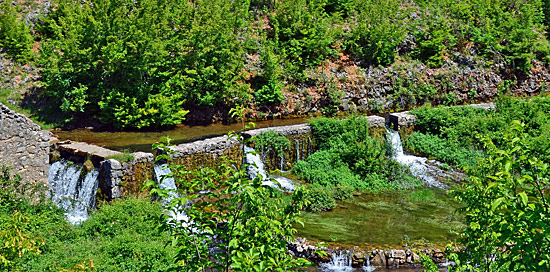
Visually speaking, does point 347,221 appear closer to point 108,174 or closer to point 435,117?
point 108,174

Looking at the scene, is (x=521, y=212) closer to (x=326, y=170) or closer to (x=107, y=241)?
(x=107, y=241)

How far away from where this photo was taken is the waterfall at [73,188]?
12031 mm

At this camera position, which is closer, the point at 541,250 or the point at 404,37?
the point at 541,250

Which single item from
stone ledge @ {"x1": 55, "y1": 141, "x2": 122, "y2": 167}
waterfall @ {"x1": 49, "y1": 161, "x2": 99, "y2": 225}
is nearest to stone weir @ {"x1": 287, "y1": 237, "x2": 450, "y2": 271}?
waterfall @ {"x1": 49, "y1": 161, "x2": 99, "y2": 225}

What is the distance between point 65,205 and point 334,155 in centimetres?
766

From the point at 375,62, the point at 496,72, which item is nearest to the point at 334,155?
the point at 375,62

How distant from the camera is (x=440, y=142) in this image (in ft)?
54.6

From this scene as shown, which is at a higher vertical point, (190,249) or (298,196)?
(298,196)

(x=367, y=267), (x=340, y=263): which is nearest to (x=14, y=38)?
(x=340, y=263)

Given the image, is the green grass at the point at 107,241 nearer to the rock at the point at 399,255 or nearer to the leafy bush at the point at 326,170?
the rock at the point at 399,255

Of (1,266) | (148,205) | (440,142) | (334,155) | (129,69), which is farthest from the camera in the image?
(129,69)

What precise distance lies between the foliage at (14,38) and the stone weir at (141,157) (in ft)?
27.8

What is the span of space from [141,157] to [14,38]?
1150 cm

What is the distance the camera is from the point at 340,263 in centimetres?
1000
